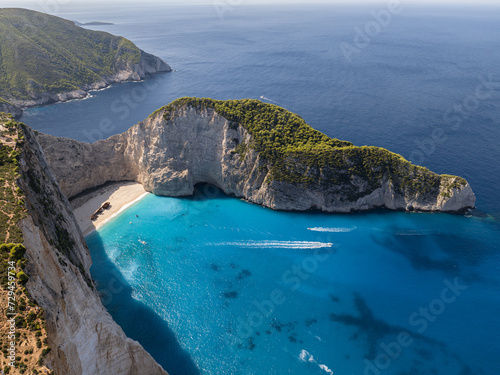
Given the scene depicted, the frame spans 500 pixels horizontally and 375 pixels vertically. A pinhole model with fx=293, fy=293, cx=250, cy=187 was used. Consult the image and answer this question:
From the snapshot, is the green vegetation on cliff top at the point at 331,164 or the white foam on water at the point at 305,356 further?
the green vegetation on cliff top at the point at 331,164

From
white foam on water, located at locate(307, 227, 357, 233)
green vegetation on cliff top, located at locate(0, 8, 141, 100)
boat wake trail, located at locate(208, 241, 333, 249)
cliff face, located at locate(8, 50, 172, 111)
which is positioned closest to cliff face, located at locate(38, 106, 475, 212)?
white foam on water, located at locate(307, 227, 357, 233)

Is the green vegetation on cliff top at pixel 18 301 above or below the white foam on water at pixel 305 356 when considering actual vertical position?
above

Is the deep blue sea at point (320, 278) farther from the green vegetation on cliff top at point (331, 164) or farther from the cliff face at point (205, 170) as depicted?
the green vegetation on cliff top at point (331, 164)

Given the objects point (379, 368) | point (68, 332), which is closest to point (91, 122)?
point (68, 332)

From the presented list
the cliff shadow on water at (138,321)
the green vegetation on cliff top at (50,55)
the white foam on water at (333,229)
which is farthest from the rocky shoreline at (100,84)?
the white foam on water at (333,229)

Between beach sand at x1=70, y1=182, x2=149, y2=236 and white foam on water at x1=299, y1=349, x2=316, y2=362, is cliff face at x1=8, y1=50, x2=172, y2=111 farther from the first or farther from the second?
white foam on water at x1=299, y1=349, x2=316, y2=362

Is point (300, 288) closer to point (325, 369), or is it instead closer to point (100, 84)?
point (325, 369)
